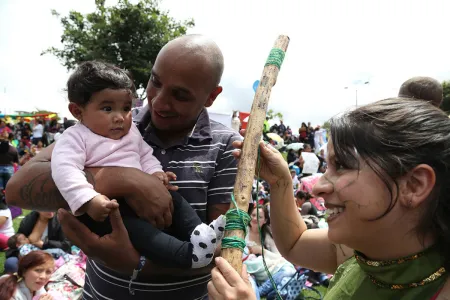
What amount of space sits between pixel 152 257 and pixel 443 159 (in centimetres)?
122

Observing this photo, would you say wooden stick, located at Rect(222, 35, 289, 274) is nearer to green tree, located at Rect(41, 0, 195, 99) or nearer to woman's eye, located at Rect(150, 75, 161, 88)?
woman's eye, located at Rect(150, 75, 161, 88)

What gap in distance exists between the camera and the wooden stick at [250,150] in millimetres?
1336

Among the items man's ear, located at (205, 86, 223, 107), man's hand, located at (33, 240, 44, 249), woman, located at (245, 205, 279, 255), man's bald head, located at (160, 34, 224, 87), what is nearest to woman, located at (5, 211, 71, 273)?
man's hand, located at (33, 240, 44, 249)

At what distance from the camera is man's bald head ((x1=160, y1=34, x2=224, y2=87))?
1.80 meters

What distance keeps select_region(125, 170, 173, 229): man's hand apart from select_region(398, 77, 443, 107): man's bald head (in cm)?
253

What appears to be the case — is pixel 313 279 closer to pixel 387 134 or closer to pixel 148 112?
pixel 148 112

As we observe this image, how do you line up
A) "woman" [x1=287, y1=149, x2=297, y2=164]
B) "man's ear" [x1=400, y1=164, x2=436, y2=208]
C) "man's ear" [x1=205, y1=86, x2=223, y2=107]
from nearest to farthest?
"man's ear" [x1=400, y1=164, x2=436, y2=208] < "man's ear" [x1=205, y1=86, x2=223, y2=107] < "woman" [x1=287, y1=149, x2=297, y2=164]

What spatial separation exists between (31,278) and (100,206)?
3.12 meters

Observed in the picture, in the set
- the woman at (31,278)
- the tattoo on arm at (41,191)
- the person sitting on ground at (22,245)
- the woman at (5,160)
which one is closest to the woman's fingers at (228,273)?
the tattoo on arm at (41,191)

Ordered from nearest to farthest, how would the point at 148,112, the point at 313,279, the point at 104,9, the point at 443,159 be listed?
the point at 443,159, the point at 148,112, the point at 313,279, the point at 104,9

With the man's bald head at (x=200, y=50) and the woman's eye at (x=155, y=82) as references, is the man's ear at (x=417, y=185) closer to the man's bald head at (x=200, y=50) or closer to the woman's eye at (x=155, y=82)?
the man's bald head at (x=200, y=50)

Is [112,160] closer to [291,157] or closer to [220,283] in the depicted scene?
[220,283]

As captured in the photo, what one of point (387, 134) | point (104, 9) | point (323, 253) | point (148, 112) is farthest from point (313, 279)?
point (104, 9)

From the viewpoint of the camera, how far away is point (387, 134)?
1171 millimetres
